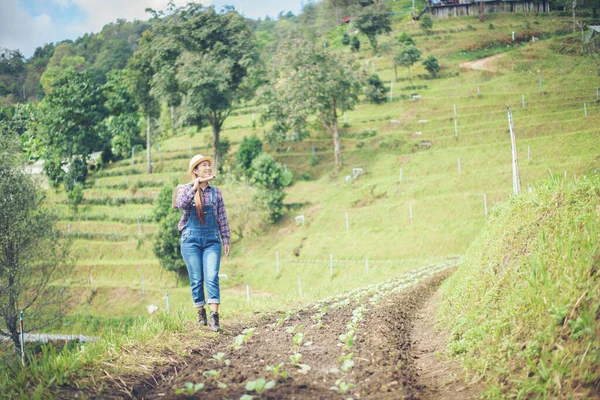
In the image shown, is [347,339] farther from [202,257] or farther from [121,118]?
[121,118]

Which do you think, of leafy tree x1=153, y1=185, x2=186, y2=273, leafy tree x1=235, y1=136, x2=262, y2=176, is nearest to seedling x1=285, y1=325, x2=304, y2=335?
leafy tree x1=153, y1=185, x2=186, y2=273

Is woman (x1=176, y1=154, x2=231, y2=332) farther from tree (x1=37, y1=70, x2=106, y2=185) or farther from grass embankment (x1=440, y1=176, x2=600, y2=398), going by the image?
tree (x1=37, y1=70, x2=106, y2=185)

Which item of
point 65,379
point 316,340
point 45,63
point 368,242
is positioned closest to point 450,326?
point 316,340

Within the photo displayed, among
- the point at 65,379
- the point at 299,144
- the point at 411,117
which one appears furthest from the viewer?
the point at 299,144

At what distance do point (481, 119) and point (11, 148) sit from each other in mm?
36662

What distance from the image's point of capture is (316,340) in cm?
741

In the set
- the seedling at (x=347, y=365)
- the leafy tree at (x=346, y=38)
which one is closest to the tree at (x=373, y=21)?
the leafy tree at (x=346, y=38)

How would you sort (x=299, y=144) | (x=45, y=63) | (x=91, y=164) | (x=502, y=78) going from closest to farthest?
(x=502, y=78) → (x=299, y=144) → (x=91, y=164) → (x=45, y=63)

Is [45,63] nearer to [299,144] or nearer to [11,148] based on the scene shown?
[299,144]

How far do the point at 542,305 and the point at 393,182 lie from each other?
38936 mm

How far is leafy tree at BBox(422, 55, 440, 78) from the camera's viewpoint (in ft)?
203

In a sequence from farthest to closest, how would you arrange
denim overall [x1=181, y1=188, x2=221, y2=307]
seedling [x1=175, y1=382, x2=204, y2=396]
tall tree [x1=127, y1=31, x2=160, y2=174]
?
tall tree [x1=127, y1=31, x2=160, y2=174] → denim overall [x1=181, y1=188, x2=221, y2=307] → seedling [x1=175, y1=382, x2=204, y2=396]

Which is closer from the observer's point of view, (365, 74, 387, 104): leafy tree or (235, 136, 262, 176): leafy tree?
(235, 136, 262, 176): leafy tree

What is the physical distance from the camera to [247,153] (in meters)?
53.0
